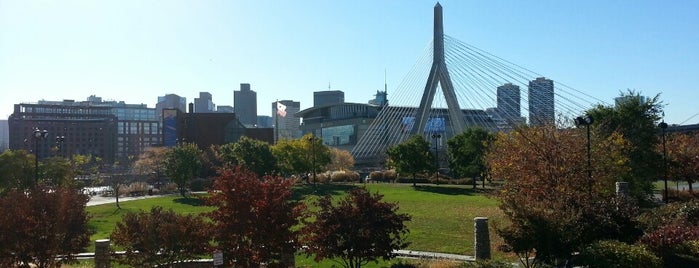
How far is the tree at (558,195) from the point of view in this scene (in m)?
14.8

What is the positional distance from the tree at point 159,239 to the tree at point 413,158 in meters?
42.4

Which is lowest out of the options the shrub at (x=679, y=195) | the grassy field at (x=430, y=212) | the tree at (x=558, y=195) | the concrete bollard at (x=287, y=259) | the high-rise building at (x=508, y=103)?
the grassy field at (x=430, y=212)

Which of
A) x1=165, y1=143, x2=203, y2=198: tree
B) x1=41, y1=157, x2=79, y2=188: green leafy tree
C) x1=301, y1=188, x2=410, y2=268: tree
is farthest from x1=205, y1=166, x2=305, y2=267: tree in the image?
x1=165, y1=143, x2=203, y2=198: tree

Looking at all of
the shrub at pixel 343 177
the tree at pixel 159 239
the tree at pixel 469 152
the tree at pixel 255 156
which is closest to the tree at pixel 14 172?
the tree at pixel 255 156

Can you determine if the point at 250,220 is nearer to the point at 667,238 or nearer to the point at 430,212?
the point at 667,238

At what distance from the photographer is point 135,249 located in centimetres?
1512

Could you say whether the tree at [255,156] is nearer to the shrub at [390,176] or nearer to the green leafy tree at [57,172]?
the shrub at [390,176]

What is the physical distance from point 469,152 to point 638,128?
1702cm

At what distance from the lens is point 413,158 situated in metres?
57.0

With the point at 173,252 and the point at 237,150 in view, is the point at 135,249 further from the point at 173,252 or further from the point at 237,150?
the point at 237,150

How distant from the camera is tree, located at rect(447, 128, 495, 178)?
52.0 m

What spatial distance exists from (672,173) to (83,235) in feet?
131

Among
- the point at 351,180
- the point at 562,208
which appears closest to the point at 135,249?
the point at 562,208

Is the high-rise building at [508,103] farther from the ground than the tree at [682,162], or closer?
farther from the ground
